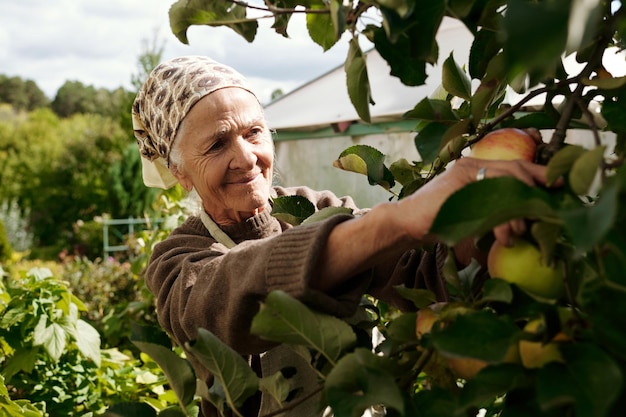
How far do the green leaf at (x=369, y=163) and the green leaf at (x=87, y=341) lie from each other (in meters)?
1.64

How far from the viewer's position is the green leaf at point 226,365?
733 mm

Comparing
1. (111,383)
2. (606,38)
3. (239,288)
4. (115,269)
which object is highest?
→ (606,38)

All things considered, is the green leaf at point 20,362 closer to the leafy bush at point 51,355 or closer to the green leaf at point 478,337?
the leafy bush at point 51,355

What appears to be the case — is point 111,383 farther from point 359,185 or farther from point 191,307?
point 359,185

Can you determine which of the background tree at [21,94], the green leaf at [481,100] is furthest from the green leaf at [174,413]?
the background tree at [21,94]

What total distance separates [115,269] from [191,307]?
4540 millimetres

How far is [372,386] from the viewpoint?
664mm

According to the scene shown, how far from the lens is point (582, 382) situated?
1.75 ft

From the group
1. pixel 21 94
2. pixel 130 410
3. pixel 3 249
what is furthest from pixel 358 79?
pixel 21 94

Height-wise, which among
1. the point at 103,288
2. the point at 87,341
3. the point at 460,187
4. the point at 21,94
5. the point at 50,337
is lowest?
the point at 21,94

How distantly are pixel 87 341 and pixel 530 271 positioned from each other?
6.80ft

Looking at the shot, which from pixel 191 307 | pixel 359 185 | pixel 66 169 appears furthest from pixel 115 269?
pixel 66 169

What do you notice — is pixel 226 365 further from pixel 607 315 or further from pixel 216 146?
pixel 216 146

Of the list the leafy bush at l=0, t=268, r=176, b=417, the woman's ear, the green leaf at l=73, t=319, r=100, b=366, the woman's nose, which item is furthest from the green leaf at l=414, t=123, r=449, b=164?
the green leaf at l=73, t=319, r=100, b=366
